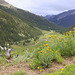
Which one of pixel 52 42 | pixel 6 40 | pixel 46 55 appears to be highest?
pixel 52 42

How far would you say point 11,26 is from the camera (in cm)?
15600

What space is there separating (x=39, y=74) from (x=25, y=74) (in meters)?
0.67

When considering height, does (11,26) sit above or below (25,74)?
above

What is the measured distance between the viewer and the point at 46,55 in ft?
16.6

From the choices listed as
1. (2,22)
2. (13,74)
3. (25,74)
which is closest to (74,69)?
(25,74)

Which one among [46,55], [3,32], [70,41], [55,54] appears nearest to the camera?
[46,55]

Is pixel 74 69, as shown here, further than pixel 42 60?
No

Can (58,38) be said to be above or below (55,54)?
above

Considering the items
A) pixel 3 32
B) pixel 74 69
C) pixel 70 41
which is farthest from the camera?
pixel 3 32

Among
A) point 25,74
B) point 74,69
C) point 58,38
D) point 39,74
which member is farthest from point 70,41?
point 25,74

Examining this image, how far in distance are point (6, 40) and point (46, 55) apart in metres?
128

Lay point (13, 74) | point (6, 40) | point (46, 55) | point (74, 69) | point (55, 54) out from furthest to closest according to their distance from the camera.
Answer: point (6, 40) → point (55, 54) → point (46, 55) → point (13, 74) → point (74, 69)

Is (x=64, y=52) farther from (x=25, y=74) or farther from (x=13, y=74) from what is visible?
(x=13, y=74)

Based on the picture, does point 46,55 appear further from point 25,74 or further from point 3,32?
point 3,32
